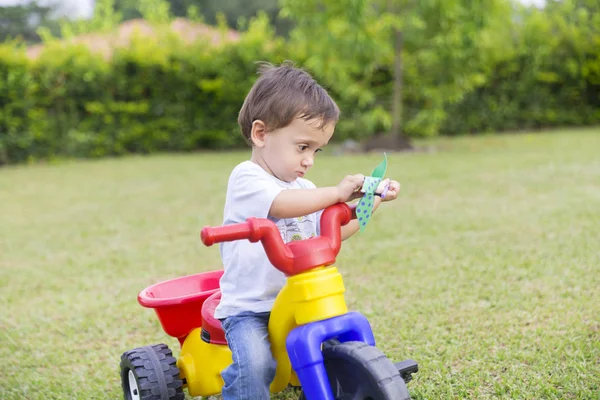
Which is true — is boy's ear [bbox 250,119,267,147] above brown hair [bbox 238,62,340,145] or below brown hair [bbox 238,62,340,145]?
below

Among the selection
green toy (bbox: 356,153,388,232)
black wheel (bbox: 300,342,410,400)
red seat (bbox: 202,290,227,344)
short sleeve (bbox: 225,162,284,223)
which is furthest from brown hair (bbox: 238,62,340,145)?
black wheel (bbox: 300,342,410,400)

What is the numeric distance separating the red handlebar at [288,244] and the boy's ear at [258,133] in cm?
35

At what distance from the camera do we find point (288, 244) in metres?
1.97

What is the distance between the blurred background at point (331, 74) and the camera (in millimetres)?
11852

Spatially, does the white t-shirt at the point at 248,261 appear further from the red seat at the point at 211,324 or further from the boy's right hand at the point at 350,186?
the boy's right hand at the point at 350,186

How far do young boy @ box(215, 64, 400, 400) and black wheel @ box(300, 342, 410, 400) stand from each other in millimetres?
242

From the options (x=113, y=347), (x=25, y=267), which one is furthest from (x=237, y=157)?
(x=113, y=347)

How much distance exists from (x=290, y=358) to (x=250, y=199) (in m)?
0.52

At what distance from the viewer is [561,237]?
4711 millimetres

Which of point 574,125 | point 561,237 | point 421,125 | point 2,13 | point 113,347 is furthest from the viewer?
point 2,13

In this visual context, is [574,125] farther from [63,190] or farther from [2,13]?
[2,13]

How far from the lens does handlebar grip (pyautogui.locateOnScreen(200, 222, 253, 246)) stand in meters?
1.81

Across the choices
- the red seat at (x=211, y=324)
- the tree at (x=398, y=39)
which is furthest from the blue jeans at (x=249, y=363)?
the tree at (x=398, y=39)

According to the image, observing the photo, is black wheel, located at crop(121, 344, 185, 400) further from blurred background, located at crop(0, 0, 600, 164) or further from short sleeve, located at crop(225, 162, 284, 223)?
blurred background, located at crop(0, 0, 600, 164)
